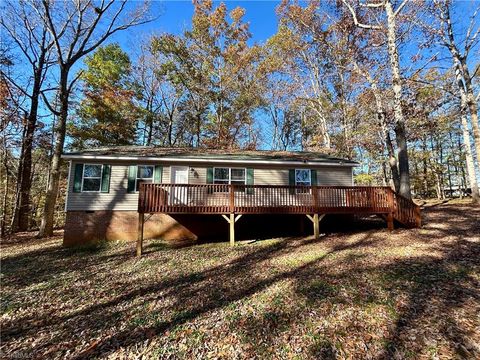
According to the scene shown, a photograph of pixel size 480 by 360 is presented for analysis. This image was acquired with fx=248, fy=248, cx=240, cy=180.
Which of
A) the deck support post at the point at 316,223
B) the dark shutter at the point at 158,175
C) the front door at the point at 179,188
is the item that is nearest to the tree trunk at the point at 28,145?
the dark shutter at the point at 158,175

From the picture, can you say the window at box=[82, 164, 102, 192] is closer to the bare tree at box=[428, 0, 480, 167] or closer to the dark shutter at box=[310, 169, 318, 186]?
the dark shutter at box=[310, 169, 318, 186]

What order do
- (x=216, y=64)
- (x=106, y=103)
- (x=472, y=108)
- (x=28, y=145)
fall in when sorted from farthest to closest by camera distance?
(x=216, y=64), (x=106, y=103), (x=28, y=145), (x=472, y=108)

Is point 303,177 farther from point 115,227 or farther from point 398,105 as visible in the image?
point 115,227

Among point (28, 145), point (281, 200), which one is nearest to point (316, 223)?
point (281, 200)

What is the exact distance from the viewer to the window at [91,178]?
11.3m

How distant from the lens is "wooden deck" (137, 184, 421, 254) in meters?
9.73

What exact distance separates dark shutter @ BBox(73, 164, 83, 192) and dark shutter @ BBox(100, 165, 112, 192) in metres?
0.94

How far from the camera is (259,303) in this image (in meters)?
5.03

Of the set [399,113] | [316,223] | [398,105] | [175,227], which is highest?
[398,105]

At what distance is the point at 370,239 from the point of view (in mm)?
8969

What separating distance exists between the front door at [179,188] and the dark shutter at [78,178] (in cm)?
410

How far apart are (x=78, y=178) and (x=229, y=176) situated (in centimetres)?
687

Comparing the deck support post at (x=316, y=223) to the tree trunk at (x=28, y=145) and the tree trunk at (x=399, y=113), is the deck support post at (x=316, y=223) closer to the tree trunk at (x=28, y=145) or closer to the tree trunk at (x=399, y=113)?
the tree trunk at (x=399, y=113)

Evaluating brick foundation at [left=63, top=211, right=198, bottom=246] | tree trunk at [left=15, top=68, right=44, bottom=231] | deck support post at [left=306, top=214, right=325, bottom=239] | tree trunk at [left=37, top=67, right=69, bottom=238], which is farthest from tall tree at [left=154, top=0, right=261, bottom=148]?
deck support post at [left=306, top=214, right=325, bottom=239]
